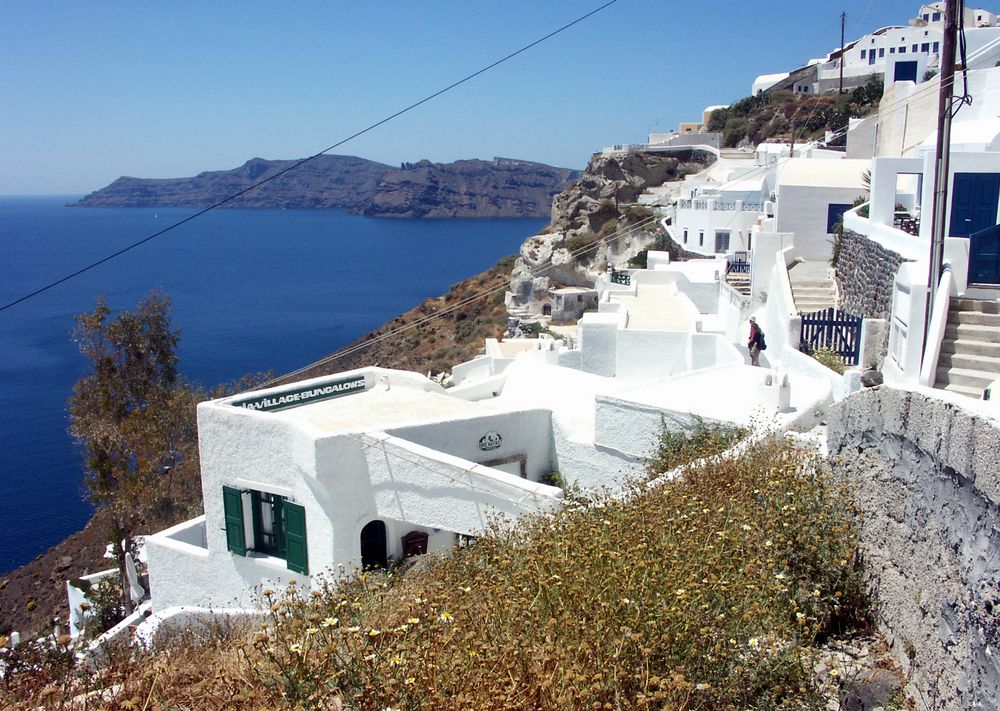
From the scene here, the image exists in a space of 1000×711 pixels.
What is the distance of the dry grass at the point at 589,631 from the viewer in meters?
3.79

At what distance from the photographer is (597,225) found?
57062mm

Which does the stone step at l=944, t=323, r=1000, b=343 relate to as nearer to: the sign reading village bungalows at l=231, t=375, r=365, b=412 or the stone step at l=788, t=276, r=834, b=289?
the stone step at l=788, t=276, r=834, b=289

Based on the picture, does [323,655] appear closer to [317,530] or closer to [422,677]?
[422,677]

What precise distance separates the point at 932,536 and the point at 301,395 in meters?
10.9

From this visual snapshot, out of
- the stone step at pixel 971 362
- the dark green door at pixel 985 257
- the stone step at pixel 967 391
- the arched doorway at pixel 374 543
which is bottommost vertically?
the arched doorway at pixel 374 543

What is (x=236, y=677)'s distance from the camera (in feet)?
13.7

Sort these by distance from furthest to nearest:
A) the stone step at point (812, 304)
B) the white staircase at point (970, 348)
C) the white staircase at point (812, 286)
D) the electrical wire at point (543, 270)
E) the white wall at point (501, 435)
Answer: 1. the electrical wire at point (543, 270)
2. the white staircase at point (812, 286)
3. the stone step at point (812, 304)
4. the white wall at point (501, 435)
5. the white staircase at point (970, 348)

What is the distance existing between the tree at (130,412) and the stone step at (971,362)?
16.8 meters

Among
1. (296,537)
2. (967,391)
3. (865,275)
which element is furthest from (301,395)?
(865,275)

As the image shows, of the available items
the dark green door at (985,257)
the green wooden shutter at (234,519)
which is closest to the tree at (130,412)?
the green wooden shutter at (234,519)

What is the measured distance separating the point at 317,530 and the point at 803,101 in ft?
240

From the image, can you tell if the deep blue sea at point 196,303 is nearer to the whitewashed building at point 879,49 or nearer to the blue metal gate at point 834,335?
the blue metal gate at point 834,335

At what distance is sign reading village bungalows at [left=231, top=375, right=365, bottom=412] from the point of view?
13117mm

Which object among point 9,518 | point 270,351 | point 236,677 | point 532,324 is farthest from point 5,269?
point 236,677
